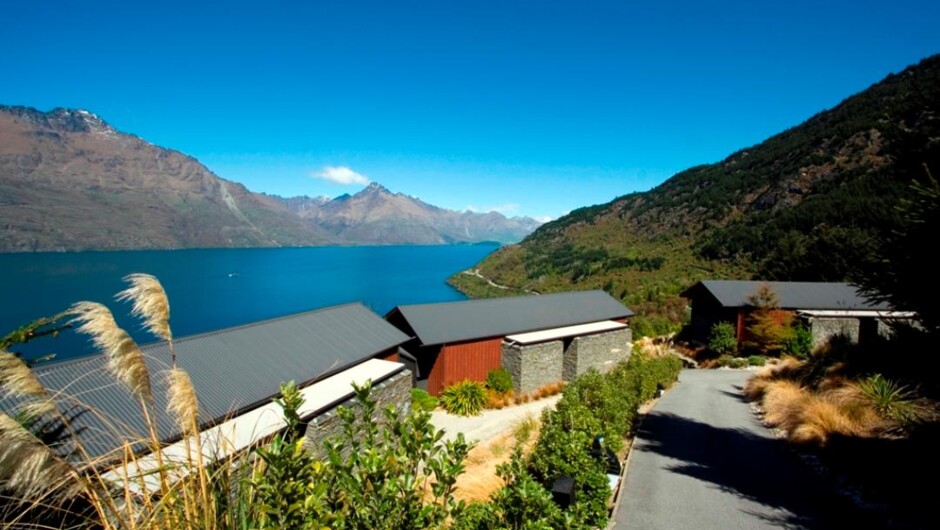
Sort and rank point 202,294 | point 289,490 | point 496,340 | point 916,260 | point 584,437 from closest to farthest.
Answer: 1. point 289,490
2. point 916,260
3. point 584,437
4. point 496,340
5. point 202,294

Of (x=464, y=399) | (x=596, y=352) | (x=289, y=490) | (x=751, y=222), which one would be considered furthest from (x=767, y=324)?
(x=751, y=222)

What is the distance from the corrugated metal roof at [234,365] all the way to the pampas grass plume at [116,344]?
11.9 ft

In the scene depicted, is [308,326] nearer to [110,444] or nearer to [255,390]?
[255,390]

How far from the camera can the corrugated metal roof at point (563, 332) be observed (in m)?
22.3

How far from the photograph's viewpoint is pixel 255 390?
11523 mm

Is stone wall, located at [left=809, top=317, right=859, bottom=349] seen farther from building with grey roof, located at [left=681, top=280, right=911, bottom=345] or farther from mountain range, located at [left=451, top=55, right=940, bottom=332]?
mountain range, located at [left=451, top=55, right=940, bottom=332]

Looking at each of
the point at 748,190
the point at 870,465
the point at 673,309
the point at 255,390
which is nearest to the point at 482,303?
the point at 255,390

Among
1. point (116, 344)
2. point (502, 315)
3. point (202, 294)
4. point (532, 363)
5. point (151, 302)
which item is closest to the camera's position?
point (116, 344)

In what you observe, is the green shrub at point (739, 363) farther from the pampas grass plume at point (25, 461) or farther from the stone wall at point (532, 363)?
the pampas grass plume at point (25, 461)

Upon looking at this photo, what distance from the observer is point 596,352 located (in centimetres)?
2384

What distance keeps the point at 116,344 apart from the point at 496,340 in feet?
64.8

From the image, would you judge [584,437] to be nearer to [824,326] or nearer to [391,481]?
[391,481]

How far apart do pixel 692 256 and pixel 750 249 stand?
765 cm

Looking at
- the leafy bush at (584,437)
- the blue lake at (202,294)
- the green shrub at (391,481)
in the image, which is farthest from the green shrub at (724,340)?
the blue lake at (202,294)
